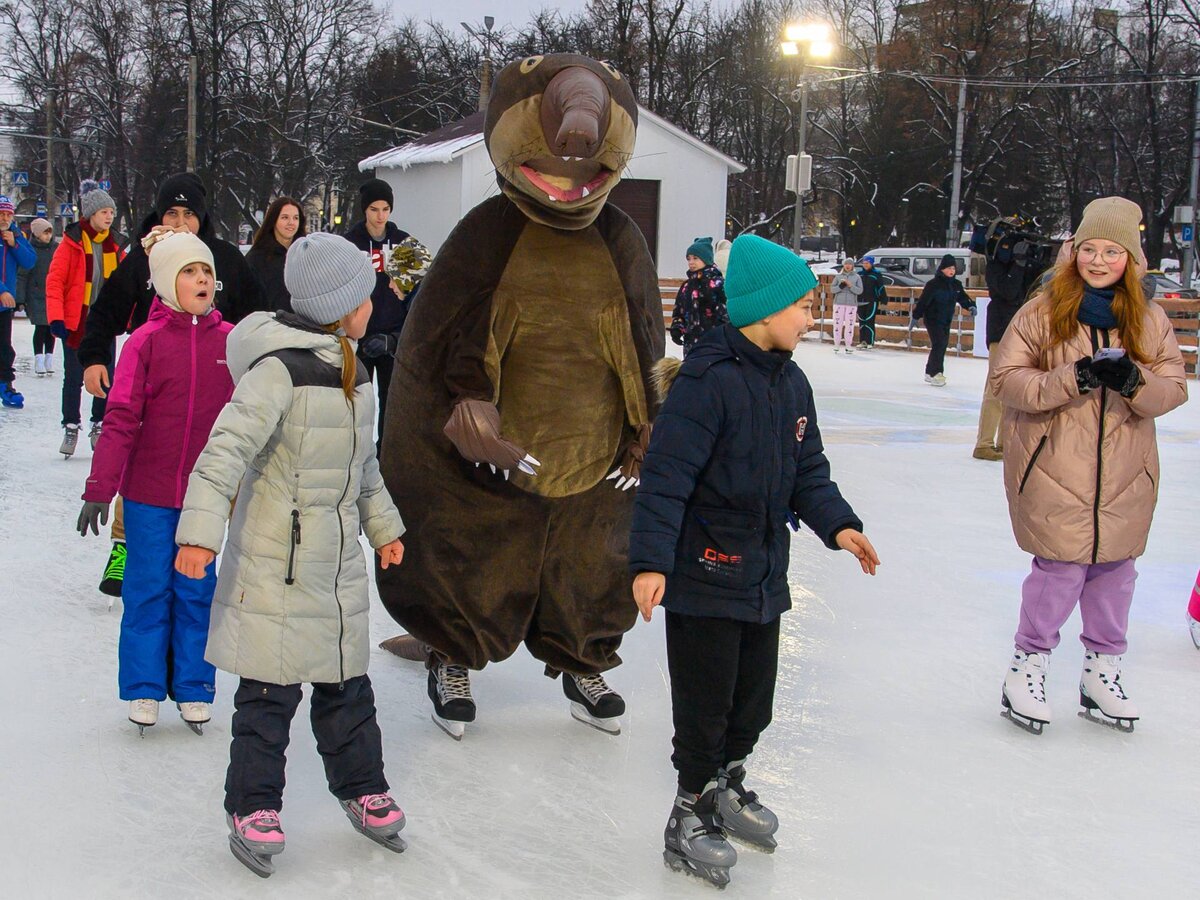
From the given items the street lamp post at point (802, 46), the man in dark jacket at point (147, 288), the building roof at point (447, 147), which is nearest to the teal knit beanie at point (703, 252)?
the man in dark jacket at point (147, 288)

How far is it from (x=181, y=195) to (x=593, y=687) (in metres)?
2.14

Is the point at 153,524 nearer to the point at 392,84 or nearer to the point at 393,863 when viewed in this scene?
the point at 393,863

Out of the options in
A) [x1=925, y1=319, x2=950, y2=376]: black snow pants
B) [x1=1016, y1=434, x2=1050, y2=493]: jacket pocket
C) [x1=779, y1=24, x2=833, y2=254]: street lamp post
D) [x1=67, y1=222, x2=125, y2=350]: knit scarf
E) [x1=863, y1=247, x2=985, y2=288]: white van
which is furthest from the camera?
[x1=863, y1=247, x2=985, y2=288]: white van

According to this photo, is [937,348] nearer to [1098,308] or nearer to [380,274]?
[380,274]

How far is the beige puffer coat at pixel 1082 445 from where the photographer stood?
3.56 meters

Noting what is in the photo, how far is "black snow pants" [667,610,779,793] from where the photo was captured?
270cm

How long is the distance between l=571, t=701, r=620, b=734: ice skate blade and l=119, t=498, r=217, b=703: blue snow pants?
0.98 m

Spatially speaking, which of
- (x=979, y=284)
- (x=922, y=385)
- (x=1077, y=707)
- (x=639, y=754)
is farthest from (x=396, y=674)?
(x=979, y=284)

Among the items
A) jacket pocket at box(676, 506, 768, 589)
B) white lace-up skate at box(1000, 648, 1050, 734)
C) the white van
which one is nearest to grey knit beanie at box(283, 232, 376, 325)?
jacket pocket at box(676, 506, 768, 589)

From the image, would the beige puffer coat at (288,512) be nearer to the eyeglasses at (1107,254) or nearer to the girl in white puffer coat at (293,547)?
the girl in white puffer coat at (293,547)

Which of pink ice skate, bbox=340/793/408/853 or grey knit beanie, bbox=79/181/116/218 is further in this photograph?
grey knit beanie, bbox=79/181/116/218

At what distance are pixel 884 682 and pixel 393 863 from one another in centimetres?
186

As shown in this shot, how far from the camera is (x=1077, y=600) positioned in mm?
3689

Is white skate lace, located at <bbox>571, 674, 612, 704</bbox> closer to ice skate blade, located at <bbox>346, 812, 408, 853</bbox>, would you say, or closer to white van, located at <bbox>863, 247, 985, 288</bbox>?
ice skate blade, located at <bbox>346, 812, 408, 853</bbox>
